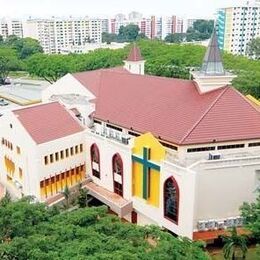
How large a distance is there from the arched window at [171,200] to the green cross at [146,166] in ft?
3.96

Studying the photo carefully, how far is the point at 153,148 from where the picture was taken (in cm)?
2384

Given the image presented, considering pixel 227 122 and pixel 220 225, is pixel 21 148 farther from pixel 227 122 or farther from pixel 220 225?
pixel 220 225

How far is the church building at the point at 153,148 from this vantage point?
22562 millimetres

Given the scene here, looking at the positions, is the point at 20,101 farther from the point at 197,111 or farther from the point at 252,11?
the point at 252,11

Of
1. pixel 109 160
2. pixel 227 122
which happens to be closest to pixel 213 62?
pixel 227 122

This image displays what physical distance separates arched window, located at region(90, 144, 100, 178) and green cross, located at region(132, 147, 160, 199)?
3903mm

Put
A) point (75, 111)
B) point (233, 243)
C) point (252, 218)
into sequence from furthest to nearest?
point (75, 111) < point (233, 243) < point (252, 218)

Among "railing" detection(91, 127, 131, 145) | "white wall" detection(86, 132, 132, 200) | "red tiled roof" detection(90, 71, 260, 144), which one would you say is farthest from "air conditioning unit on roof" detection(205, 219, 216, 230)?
"railing" detection(91, 127, 131, 145)

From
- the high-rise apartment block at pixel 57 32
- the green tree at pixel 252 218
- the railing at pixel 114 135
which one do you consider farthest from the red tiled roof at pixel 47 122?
the high-rise apartment block at pixel 57 32

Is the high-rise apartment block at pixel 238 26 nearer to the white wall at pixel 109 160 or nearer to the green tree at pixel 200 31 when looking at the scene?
the green tree at pixel 200 31

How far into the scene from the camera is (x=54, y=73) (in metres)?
68.4

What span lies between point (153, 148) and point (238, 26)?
83364mm

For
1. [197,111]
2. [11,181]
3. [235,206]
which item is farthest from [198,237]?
[11,181]

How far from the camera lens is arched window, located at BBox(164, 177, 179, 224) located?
22.7 meters
